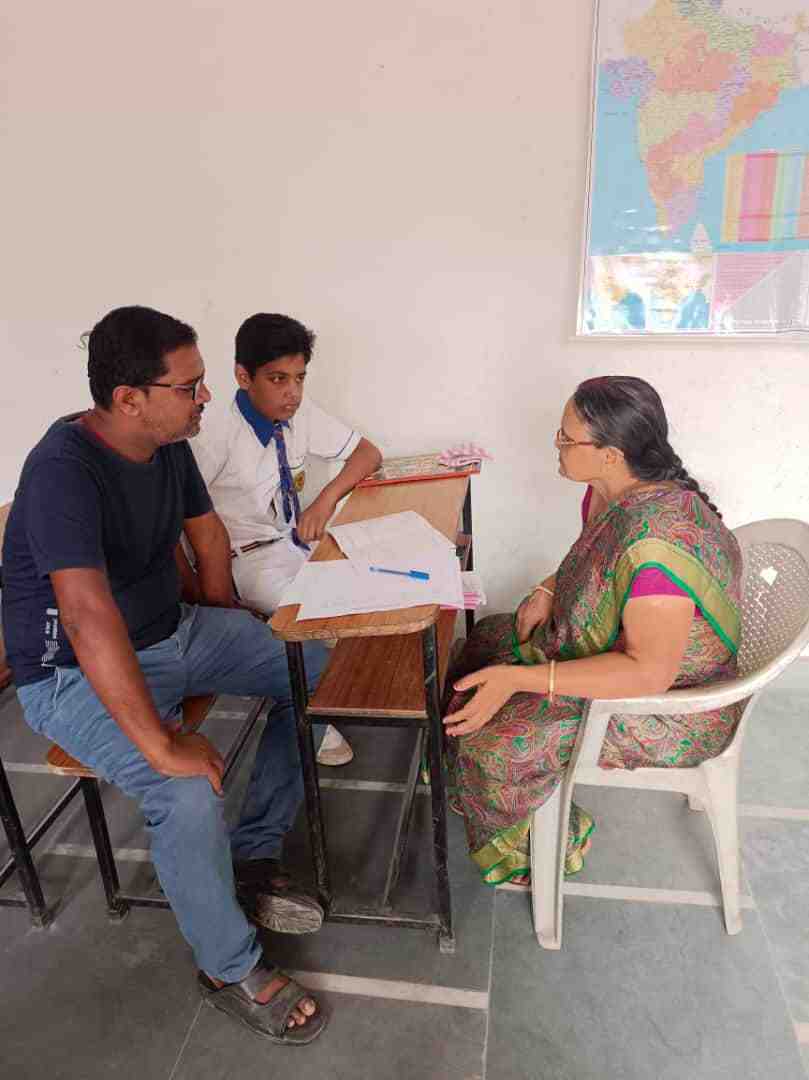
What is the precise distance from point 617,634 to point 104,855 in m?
1.29

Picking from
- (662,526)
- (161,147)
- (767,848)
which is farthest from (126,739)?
(161,147)

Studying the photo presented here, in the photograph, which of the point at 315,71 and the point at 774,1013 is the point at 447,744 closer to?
the point at 774,1013

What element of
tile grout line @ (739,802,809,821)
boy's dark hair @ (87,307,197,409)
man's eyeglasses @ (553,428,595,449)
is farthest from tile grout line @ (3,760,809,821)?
man's eyeglasses @ (553,428,595,449)

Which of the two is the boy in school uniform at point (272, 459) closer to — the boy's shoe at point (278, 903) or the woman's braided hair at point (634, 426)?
the boy's shoe at point (278, 903)

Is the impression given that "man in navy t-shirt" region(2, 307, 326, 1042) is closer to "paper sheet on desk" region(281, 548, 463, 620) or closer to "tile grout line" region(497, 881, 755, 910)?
"paper sheet on desk" region(281, 548, 463, 620)

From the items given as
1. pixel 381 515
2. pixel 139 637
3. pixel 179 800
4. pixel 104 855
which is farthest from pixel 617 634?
pixel 104 855

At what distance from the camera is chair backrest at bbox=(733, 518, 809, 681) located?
5.29ft

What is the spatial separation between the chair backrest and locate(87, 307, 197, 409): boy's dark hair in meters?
1.34

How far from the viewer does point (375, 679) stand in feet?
5.33

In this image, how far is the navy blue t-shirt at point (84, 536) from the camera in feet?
4.62

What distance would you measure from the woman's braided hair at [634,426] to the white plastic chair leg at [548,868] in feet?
2.25

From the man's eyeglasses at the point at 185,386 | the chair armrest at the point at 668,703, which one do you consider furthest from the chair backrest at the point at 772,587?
the man's eyeglasses at the point at 185,386

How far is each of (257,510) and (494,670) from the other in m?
0.98

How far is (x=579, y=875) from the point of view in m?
1.90
